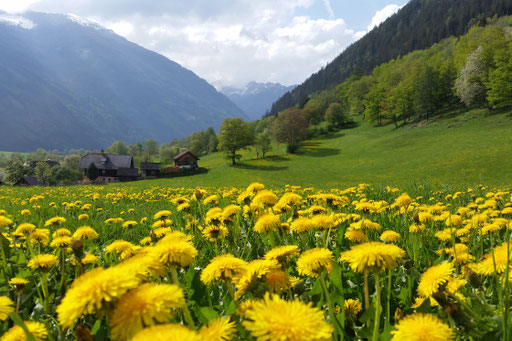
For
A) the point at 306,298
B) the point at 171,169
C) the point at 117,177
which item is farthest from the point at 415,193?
the point at 117,177

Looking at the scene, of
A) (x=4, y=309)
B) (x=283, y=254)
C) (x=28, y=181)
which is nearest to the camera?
(x=4, y=309)

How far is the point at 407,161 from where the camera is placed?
36688mm

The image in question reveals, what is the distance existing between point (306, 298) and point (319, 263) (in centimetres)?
27

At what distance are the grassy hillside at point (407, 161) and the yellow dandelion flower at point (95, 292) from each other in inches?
863

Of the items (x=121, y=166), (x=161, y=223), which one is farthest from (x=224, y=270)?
(x=121, y=166)

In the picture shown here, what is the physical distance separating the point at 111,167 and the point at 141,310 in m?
85.3

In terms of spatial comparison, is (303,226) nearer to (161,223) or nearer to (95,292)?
(95,292)

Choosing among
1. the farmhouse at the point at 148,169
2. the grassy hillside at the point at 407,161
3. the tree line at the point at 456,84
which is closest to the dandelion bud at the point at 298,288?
the grassy hillside at the point at 407,161

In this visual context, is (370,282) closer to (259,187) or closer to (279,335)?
(259,187)

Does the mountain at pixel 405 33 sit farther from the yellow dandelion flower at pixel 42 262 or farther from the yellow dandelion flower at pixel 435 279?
the yellow dandelion flower at pixel 435 279

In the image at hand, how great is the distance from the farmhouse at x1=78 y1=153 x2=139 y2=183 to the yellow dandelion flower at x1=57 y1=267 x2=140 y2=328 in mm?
77292

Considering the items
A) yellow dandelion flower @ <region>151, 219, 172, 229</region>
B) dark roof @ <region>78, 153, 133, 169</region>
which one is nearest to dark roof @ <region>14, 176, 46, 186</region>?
dark roof @ <region>78, 153, 133, 169</region>

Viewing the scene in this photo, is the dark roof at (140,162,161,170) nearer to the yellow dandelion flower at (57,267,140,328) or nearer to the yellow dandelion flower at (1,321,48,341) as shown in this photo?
the yellow dandelion flower at (1,321,48,341)

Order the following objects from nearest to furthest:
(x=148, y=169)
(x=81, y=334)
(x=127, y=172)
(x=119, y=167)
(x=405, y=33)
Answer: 1. (x=81, y=334)
2. (x=127, y=172)
3. (x=119, y=167)
4. (x=148, y=169)
5. (x=405, y=33)
